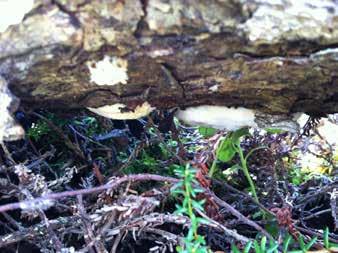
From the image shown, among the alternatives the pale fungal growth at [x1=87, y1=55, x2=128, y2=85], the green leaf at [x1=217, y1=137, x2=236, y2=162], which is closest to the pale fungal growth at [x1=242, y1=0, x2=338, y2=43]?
the pale fungal growth at [x1=87, y1=55, x2=128, y2=85]

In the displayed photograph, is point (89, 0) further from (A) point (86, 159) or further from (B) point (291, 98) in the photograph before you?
(A) point (86, 159)

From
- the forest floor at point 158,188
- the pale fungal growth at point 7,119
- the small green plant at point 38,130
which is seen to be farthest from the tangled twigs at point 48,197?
the small green plant at point 38,130

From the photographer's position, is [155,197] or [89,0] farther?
[155,197]

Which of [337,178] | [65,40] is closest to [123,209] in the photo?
[65,40]

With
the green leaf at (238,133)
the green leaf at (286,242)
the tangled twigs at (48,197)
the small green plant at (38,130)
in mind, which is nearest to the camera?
the tangled twigs at (48,197)

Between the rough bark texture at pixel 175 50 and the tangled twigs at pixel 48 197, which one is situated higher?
the rough bark texture at pixel 175 50

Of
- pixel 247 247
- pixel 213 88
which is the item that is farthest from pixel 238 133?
pixel 247 247

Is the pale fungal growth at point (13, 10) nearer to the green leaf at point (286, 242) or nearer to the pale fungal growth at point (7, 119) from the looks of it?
the pale fungal growth at point (7, 119)
